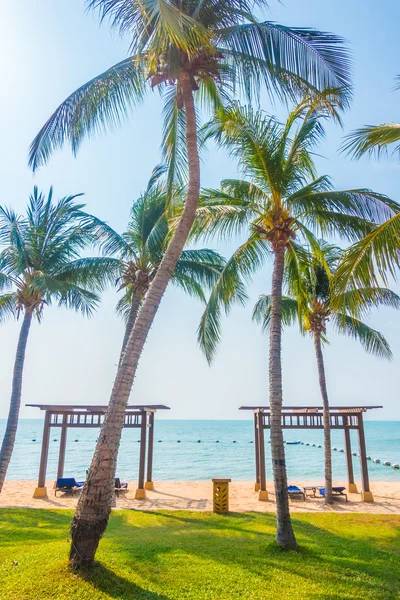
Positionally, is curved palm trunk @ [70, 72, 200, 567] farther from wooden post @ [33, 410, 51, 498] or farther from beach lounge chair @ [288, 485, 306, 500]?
beach lounge chair @ [288, 485, 306, 500]

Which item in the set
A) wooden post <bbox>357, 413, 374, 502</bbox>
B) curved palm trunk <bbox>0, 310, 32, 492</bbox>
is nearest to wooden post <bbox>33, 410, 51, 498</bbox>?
curved palm trunk <bbox>0, 310, 32, 492</bbox>

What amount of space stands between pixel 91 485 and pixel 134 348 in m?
1.80

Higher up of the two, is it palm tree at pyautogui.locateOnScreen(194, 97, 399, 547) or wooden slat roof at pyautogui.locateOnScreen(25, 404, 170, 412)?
palm tree at pyautogui.locateOnScreen(194, 97, 399, 547)

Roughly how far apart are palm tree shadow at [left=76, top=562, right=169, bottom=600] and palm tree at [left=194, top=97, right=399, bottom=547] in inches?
127

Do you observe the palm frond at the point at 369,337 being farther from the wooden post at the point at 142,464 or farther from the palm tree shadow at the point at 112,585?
the palm tree shadow at the point at 112,585

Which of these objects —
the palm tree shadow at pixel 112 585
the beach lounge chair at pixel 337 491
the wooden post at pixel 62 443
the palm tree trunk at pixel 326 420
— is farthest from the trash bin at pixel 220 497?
the palm tree shadow at pixel 112 585

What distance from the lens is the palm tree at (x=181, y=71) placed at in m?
5.71

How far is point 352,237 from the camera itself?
28.5 feet

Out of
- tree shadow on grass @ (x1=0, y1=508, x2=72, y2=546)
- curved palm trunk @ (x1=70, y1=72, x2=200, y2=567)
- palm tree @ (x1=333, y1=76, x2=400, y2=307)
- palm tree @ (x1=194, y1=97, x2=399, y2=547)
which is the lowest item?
tree shadow on grass @ (x1=0, y1=508, x2=72, y2=546)

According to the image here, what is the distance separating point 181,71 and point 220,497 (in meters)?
10.6

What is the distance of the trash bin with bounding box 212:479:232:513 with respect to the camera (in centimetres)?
1165

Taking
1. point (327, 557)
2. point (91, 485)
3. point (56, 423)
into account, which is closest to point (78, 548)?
point (91, 485)

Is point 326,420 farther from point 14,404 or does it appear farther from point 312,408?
point 14,404

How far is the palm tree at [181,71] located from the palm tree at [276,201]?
995 millimetres
